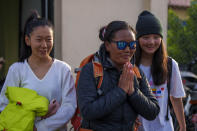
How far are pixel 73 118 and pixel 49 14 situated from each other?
93.9 inches

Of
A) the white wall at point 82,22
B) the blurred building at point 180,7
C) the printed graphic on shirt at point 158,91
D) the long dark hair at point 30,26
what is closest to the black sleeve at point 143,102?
the printed graphic on shirt at point 158,91

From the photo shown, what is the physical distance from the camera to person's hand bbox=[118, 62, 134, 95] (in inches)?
86.4

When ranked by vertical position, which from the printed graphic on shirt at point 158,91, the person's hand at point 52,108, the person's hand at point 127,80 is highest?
the person's hand at point 127,80

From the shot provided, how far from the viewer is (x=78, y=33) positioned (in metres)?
4.80

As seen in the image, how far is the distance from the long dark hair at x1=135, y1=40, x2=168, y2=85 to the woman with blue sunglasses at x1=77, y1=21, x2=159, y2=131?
24.2 inches

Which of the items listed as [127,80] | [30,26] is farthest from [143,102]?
[30,26]

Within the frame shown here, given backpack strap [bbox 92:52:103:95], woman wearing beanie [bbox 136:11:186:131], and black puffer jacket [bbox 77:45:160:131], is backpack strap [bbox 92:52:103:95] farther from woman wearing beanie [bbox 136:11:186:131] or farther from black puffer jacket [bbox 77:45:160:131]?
woman wearing beanie [bbox 136:11:186:131]

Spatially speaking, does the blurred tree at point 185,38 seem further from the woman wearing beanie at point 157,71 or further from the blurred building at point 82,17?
the woman wearing beanie at point 157,71

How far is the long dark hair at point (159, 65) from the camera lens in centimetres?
293

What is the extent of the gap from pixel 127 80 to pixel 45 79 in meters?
0.76

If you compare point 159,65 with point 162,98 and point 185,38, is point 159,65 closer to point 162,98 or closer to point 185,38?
point 162,98

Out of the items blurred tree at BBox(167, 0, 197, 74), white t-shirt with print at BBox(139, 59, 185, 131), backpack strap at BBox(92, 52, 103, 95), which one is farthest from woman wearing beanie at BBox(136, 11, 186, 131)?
blurred tree at BBox(167, 0, 197, 74)

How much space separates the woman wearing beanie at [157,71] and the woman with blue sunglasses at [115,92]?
2.01 feet

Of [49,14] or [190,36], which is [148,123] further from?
[190,36]
